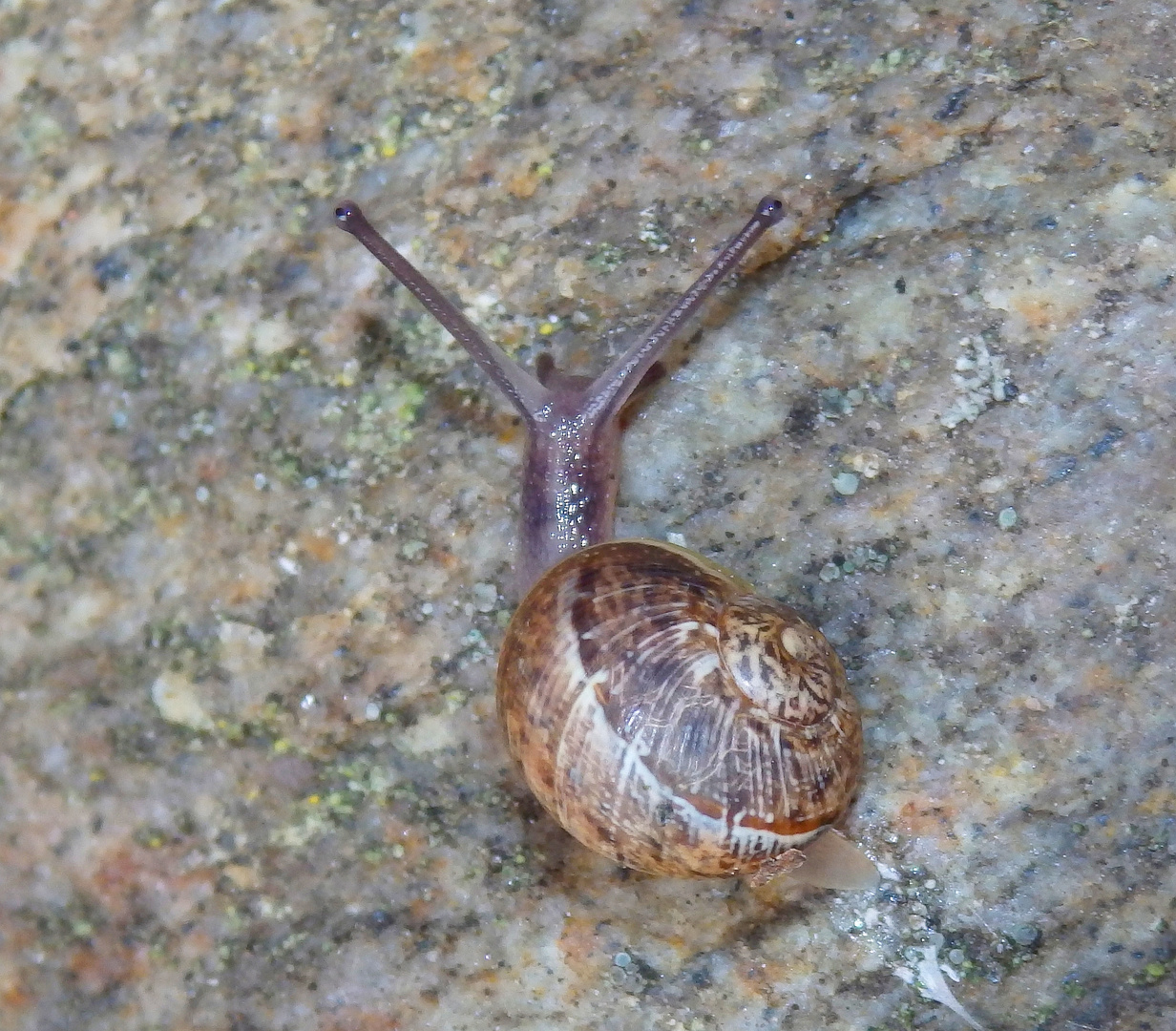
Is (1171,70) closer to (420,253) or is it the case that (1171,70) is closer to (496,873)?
(420,253)

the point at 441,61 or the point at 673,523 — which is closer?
the point at 673,523

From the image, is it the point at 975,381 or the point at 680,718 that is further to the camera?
the point at 975,381

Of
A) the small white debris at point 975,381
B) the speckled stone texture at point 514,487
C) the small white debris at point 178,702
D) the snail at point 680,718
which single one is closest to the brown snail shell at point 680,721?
the snail at point 680,718

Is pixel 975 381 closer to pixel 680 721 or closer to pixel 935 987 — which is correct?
pixel 680 721

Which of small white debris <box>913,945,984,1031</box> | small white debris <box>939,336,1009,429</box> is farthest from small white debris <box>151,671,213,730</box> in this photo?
small white debris <box>939,336,1009,429</box>

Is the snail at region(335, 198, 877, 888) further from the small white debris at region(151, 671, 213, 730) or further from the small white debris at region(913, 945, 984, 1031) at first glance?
the small white debris at region(151, 671, 213, 730)

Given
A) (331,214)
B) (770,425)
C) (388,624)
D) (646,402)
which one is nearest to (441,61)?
(331,214)

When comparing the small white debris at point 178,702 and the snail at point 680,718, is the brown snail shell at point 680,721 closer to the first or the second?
the snail at point 680,718

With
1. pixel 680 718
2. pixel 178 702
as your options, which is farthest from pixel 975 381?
pixel 178 702
